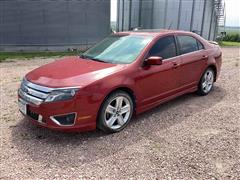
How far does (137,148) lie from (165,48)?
6.93 feet

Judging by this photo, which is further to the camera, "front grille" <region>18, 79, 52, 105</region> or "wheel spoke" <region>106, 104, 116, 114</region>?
"wheel spoke" <region>106, 104, 116, 114</region>

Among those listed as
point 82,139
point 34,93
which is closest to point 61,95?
point 34,93

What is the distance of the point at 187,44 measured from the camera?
5.73 meters

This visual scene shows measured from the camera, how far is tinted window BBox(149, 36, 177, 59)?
490 centimetres

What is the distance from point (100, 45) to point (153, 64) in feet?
4.37

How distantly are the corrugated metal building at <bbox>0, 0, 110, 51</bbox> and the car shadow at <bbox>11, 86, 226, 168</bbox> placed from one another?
440 inches

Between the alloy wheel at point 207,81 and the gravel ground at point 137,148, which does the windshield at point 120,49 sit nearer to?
the gravel ground at point 137,148

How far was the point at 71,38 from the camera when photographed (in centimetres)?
1623

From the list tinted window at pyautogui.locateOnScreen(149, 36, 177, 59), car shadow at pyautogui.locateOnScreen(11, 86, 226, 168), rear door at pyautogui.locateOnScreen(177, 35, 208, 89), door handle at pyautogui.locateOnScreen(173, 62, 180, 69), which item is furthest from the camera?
rear door at pyautogui.locateOnScreen(177, 35, 208, 89)

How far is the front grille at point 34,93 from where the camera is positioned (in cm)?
381

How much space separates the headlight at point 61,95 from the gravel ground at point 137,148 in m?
0.67

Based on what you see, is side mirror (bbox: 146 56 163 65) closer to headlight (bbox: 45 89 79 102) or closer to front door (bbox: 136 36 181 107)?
front door (bbox: 136 36 181 107)

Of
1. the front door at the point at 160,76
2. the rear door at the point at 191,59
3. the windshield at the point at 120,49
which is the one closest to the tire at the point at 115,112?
the front door at the point at 160,76

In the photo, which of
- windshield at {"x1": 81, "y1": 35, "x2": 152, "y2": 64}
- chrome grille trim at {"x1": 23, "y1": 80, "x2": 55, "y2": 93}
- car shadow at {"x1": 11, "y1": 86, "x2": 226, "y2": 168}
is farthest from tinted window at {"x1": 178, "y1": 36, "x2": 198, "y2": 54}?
chrome grille trim at {"x1": 23, "y1": 80, "x2": 55, "y2": 93}
